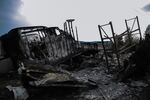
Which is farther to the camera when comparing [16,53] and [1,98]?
[16,53]

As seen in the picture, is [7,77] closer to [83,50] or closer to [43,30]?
[43,30]

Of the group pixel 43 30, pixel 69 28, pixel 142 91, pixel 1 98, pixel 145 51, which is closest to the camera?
pixel 142 91

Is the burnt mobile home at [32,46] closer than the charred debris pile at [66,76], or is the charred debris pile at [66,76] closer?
the charred debris pile at [66,76]

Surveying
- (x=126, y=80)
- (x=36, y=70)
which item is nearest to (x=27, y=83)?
(x=36, y=70)

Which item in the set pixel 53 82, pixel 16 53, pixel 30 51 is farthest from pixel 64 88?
pixel 16 53

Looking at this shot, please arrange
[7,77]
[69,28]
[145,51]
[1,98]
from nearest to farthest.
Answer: [1,98] < [145,51] < [7,77] < [69,28]

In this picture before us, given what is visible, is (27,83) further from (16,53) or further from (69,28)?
(69,28)

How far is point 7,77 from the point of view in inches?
521

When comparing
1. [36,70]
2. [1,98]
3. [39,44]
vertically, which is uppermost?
[39,44]

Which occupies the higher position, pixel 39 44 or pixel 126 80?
pixel 39 44

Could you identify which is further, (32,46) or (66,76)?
(32,46)

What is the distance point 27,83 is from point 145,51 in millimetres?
4937

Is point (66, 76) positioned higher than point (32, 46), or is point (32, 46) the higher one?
point (32, 46)

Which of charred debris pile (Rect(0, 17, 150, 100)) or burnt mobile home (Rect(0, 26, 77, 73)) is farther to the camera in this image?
burnt mobile home (Rect(0, 26, 77, 73))
